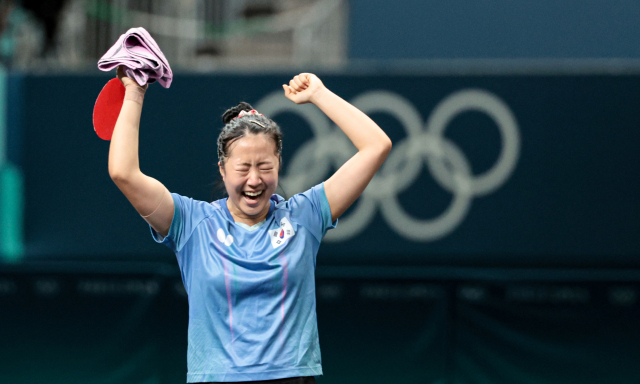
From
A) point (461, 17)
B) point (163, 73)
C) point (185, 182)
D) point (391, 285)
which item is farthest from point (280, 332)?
point (461, 17)

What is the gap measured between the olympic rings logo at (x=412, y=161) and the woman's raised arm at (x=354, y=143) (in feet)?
10.2

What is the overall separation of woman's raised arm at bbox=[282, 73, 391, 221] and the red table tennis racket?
53cm

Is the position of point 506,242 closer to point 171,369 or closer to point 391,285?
point 391,285

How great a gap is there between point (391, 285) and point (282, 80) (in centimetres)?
168

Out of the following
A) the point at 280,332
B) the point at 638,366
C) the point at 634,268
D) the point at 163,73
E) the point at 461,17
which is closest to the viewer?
the point at 280,332

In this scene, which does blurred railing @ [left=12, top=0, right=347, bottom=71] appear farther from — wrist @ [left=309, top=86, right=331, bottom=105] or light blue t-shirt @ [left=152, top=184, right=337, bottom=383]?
light blue t-shirt @ [left=152, top=184, right=337, bottom=383]

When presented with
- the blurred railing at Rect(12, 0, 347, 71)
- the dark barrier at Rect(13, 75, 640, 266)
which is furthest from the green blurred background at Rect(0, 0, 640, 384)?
the blurred railing at Rect(12, 0, 347, 71)

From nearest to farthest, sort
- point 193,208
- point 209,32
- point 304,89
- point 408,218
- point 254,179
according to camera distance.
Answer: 1. point 254,179
2. point 193,208
3. point 304,89
4. point 408,218
5. point 209,32

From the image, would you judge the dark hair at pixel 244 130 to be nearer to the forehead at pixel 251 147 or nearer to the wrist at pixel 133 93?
the forehead at pixel 251 147

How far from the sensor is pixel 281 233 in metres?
2.30

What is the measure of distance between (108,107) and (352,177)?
0.80m

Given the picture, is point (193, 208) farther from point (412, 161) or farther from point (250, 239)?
point (412, 161)

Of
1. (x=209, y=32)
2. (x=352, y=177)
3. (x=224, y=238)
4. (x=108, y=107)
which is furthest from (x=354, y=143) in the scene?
(x=209, y=32)

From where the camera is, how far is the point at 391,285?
515cm
